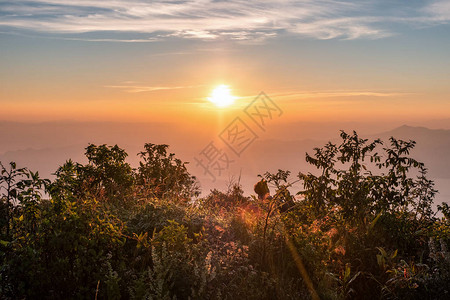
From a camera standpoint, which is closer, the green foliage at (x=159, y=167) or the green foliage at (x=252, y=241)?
the green foliage at (x=252, y=241)

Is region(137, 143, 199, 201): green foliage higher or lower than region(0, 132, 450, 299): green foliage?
higher

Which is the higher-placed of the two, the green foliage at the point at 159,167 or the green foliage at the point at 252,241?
the green foliage at the point at 159,167

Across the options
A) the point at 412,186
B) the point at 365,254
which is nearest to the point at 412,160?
the point at 412,186

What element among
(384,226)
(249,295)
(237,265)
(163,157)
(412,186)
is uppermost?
(163,157)

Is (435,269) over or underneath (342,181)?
underneath

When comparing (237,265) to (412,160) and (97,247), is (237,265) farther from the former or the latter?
(412,160)

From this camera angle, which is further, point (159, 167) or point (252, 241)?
point (159, 167)

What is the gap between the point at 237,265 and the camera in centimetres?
639

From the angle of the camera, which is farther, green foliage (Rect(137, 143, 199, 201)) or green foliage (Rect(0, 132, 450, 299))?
green foliage (Rect(137, 143, 199, 201))

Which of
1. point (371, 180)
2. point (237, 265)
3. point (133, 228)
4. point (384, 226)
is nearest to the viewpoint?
point (237, 265)

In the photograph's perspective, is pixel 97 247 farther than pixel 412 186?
No

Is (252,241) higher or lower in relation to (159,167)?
lower

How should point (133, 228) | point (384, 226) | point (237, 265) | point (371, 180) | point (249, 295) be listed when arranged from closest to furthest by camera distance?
point (249, 295) → point (237, 265) → point (133, 228) → point (384, 226) → point (371, 180)

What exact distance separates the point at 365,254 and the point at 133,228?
13.3ft
